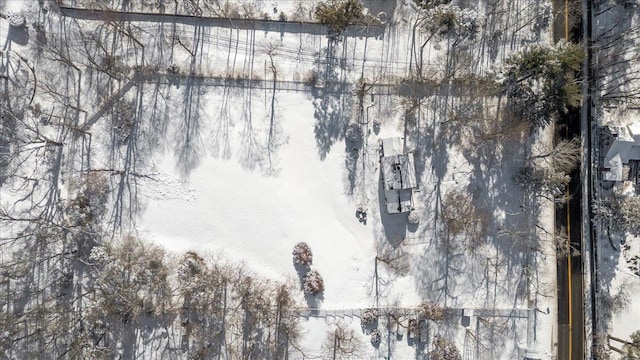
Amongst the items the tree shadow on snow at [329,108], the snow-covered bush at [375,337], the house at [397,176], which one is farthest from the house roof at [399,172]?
the snow-covered bush at [375,337]

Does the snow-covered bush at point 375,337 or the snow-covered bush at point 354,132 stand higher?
the snow-covered bush at point 354,132

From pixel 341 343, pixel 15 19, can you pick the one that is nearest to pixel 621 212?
pixel 341 343

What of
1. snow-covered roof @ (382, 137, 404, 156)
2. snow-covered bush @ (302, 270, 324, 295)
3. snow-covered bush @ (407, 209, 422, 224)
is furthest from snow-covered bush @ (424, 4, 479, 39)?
snow-covered bush @ (302, 270, 324, 295)

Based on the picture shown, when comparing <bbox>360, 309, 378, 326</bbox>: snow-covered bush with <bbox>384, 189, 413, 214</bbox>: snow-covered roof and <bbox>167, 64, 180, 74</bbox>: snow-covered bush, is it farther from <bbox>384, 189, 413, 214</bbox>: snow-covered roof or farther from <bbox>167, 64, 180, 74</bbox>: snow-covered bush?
<bbox>167, 64, 180, 74</bbox>: snow-covered bush

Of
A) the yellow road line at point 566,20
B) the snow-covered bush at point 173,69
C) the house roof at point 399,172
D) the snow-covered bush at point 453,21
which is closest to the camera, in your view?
the house roof at point 399,172

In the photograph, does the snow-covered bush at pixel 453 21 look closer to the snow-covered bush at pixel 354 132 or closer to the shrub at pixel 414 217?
the snow-covered bush at pixel 354 132

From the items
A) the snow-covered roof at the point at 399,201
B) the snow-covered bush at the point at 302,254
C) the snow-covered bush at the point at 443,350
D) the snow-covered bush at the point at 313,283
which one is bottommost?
the snow-covered bush at the point at 443,350
